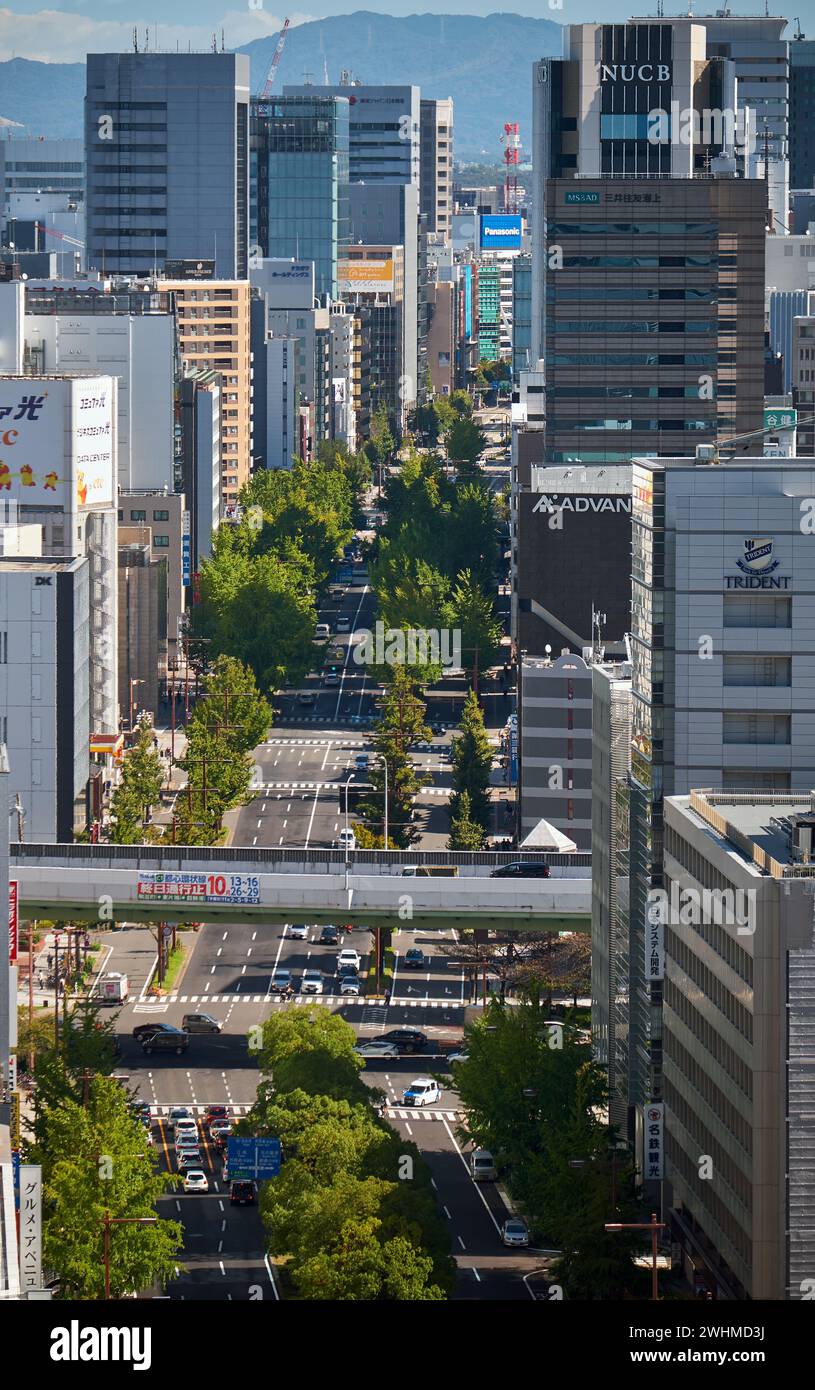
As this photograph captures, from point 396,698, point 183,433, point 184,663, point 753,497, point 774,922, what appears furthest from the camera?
point 183,433

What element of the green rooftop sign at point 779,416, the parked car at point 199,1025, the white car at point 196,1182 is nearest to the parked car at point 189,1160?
the white car at point 196,1182

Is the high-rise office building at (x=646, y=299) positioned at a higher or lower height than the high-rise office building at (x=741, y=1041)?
higher

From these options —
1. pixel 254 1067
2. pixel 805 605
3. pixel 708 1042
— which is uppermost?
pixel 805 605

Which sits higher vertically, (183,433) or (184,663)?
(183,433)

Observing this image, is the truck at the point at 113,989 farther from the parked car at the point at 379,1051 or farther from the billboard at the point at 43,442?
the billboard at the point at 43,442

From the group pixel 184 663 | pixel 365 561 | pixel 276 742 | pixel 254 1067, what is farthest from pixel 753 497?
pixel 365 561
